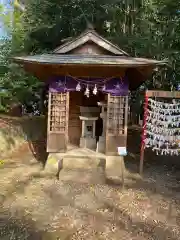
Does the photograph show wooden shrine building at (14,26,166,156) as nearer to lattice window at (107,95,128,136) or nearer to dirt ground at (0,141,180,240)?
lattice window at (107,95,128,136)

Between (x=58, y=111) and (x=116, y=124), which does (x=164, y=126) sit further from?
(x=58, y=111)

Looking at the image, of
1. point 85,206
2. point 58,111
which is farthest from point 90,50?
point 85,206

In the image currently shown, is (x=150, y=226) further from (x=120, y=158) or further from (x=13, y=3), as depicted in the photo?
(x=13, y=3)

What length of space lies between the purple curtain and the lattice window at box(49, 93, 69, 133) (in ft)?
0.73

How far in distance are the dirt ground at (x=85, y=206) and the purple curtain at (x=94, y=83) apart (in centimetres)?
251

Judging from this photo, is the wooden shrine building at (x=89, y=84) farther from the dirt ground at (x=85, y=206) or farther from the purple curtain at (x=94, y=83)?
the dirt ground at (x=85, y=206)

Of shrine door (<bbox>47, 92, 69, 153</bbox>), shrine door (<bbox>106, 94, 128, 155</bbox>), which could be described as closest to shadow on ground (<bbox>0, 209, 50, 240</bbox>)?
shrine door (<bbox>47, 92, 69, 153</bbox>)

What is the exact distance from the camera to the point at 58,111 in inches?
345

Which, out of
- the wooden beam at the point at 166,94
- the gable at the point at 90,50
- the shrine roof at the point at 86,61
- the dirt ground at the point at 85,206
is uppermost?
the gable at the point at 90,50

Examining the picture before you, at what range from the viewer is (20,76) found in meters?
13.3

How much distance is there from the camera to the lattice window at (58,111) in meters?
8.72

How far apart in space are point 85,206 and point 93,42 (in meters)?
5.48

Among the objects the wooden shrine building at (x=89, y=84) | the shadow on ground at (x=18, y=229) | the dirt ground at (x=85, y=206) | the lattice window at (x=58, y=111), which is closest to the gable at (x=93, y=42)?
the wooden shrine building at (x=89, y=84)

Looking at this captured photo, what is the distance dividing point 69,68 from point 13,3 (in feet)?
37.7
